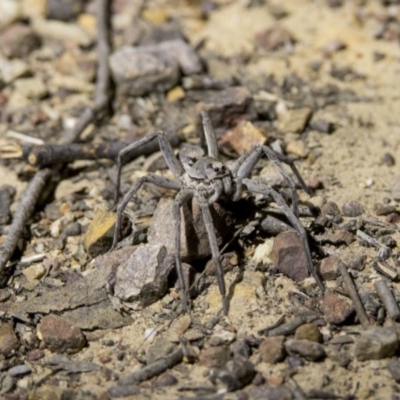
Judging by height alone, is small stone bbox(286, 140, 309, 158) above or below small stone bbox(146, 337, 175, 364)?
above

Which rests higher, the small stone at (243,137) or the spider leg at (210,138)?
the spider leg at (210,138)

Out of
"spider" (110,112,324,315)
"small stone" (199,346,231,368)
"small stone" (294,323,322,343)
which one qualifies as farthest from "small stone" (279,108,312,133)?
"small stone" (199,346,231,368)

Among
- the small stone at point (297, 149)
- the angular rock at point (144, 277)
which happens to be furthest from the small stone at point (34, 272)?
the small stone at point (297, 149)

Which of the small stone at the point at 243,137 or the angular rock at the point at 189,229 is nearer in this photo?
the angular rock at the point at 189,229

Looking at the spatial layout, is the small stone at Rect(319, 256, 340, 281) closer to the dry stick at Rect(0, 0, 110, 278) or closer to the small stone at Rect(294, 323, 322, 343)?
the small stone at Rect(294, 323, 322, 343)

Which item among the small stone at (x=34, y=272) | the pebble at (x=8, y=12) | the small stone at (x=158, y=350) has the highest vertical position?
the pebble at (x=8, y=12)

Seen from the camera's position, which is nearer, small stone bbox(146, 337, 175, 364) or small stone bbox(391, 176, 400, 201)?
small stone bbox(146, 337, 175, 364)

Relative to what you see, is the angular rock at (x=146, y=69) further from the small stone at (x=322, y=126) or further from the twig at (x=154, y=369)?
the twig at (x=154, y=369)
